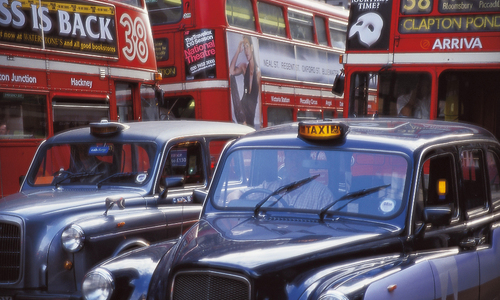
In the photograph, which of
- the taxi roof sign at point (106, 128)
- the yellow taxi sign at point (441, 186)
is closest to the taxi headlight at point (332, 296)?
the yellow taxi sign at point (441, 186)

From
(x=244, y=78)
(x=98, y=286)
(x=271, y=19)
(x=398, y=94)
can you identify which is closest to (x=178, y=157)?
(x=98, y=286)

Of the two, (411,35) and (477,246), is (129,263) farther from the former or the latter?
(411,35)

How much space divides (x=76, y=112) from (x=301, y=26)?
23.5 ft

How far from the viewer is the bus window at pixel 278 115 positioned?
1412 cm

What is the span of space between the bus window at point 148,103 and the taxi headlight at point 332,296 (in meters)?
8.24

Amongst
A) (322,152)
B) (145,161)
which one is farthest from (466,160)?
(145,161)

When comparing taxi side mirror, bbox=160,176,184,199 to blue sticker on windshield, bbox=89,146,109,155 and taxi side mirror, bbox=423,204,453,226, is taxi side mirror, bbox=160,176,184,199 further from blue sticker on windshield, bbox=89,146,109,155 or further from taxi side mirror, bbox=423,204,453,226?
taxi side mirror, bbox=423,204,453,226

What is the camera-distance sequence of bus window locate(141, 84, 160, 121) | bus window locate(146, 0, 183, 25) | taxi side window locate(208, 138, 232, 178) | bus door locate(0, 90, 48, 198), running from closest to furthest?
1. taxi side window locate(208, 138, 232, 178)
2. bus door locate(0, 90, 48, 198)
3. bus window locate(141, 84, 160, 121)
4. bus window locate(146, 0, 183, 25)

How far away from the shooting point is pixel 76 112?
30.4 ft

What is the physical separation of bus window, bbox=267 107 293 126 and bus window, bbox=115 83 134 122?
14.2 feet

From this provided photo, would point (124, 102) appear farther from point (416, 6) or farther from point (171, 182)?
point (171, 182)

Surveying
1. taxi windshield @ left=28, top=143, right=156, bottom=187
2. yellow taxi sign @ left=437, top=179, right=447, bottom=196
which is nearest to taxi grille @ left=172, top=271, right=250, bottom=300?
yellow taxi sign @ left=437, top=179, right=447, bottom=196

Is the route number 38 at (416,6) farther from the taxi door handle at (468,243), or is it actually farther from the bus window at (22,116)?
Result: the taxi door handle at (468,243)

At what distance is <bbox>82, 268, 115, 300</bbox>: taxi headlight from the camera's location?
10.8 feet
